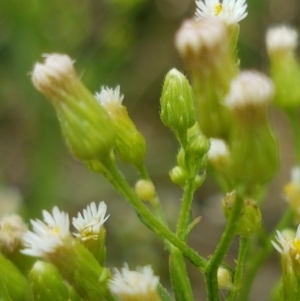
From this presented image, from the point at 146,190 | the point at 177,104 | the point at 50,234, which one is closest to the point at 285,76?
the point at 177,104

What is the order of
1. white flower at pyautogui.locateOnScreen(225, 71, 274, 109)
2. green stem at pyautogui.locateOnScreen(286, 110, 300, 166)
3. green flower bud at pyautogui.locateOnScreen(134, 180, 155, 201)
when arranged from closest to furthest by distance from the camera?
1. white flower at pyautogui.locateOnScreen(225, 71, 274, 109)
2. green flower bud at pyautogui.locateOnScreen(134, 180, 155, 201)
3. green stem at pyautogui.locateOnScreen(286, 110, 300, 166)

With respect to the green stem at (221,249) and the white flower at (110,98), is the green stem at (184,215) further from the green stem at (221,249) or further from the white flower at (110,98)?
the white flower at (110,98)

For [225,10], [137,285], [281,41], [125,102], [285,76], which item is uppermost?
[125,102]

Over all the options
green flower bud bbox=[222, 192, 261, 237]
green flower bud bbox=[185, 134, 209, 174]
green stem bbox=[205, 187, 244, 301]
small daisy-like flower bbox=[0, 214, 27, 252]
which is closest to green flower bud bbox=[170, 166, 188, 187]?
green flower bud bbox=[185, 134, 209, 174]

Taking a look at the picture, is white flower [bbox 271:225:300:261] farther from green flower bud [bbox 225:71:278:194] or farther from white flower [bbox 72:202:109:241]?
white flower [bbox 72:202:109:241]

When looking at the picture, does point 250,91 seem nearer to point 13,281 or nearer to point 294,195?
point 13,281

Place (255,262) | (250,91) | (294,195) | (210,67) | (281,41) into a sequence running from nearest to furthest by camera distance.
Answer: (250,91), (210,67), (255,262), (294,195), (281,41)

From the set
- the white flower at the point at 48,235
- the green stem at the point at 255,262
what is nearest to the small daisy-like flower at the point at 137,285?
the white flower at the point at 48,235
